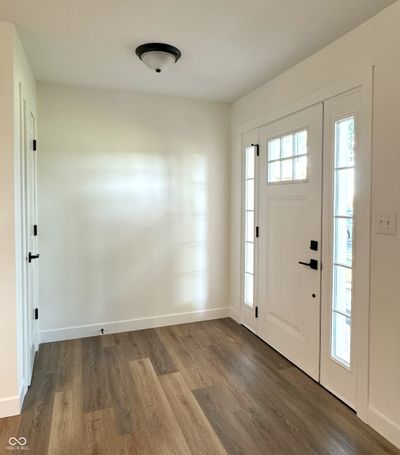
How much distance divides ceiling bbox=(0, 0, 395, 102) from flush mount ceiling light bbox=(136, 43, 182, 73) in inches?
2.2

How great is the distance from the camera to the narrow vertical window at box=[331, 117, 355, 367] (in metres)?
2.21

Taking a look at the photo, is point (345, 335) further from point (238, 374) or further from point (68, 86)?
point (68, 86)

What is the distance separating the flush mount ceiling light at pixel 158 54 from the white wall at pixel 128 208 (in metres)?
1.01

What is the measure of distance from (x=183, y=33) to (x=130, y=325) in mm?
2789

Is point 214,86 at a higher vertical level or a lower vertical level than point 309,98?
higher

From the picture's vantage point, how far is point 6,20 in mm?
2066

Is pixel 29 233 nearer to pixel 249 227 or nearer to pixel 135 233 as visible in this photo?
pixel 135 233

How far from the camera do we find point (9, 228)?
6.95 ft

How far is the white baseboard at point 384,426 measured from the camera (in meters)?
1.88

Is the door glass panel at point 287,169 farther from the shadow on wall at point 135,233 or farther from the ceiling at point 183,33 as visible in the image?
the shadow on wall at point 135,233

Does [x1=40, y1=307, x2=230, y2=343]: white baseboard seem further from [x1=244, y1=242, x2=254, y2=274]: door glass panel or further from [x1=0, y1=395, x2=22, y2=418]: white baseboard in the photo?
[x1=0, y1=395, x2=22, y2=418]: white baseboard

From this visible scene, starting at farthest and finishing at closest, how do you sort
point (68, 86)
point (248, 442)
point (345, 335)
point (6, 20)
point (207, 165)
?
1. point (207, 165)
2. point (68, 86)
3. point (345, 335)
4. point (6, 20)
5. point (248, 442)

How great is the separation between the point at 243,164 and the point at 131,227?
139 cm

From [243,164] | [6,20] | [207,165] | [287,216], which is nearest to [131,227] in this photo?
[207,165]
